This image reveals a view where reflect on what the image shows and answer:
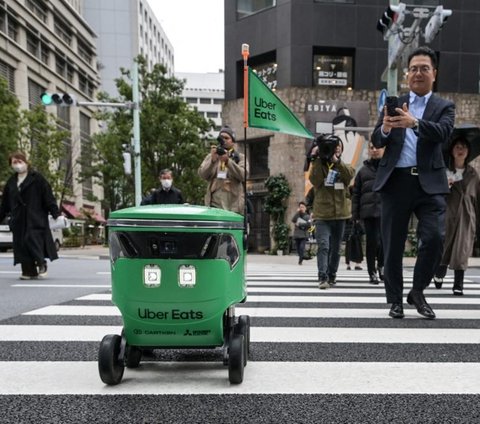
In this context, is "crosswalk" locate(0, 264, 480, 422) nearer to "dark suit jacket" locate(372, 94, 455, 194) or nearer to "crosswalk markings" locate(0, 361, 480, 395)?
"crosswalk markings" locate(0, 361, 480, 395)

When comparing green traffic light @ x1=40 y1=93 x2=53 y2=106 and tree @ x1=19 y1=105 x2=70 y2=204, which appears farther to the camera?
tree @ x1=19 y1=105 x2=70 y2=204

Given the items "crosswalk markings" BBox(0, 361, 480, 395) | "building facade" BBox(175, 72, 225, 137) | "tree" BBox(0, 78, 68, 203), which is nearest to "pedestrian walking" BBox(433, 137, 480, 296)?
"crosswalk markings" BBox(0, 361, 480, 395)

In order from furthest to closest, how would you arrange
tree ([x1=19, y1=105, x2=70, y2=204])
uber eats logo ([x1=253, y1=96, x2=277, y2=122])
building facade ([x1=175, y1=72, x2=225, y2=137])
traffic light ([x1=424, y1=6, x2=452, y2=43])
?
1. building facade ([x1=175, y1=72, x2=225, y2=137])
2. tree ([x1=19, y1=105, x2=70, y2=204])
3. traffic light ([x1=424, y1=6, x2=452, y2=43])
4. uber eats logo ([x1=253, y1=96, x2=277, y2=122])

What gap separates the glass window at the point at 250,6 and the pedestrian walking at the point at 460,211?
17.0 m

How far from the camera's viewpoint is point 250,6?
20.6 meters

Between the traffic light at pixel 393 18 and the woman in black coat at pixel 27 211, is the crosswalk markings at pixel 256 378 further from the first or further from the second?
the traffic light at pixel 393 18

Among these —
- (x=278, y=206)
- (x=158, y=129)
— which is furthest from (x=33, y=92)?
(x=278, y=206)

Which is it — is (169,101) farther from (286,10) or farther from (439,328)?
(439,328)

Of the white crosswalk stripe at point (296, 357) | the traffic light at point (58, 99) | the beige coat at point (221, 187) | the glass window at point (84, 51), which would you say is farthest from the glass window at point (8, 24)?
the white crosswalk stripe at point (296, 357)

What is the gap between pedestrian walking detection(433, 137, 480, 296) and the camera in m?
5.15

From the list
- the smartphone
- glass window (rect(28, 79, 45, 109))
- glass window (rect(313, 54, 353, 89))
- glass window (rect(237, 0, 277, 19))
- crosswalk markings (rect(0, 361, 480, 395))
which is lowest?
crosswalk markings (rect(0, 361, 480, 395))

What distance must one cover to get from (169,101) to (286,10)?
7.35 m

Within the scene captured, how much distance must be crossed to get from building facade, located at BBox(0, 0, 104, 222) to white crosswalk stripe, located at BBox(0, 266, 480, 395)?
3007 cm

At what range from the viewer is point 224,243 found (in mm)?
1964
